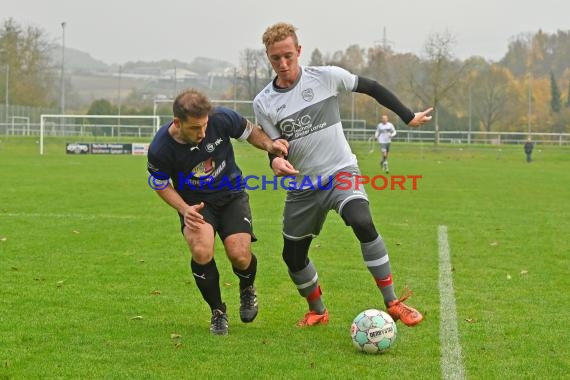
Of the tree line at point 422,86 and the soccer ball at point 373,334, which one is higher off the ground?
the tree line at point 422,86

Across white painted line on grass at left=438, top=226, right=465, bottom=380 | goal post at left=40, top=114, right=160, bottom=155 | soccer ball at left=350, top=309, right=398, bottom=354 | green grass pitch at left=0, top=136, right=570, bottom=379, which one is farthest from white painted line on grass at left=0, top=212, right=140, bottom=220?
goal post at left=40, top=114, right=160, bottom=155

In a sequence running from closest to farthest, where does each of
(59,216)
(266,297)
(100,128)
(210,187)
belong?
(210,187)
(266,297)
(59,216)
(100,128)

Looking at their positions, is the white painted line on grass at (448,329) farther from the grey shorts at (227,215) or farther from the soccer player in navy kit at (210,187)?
the grey shorts at (227,215)

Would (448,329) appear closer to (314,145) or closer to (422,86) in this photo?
(314,145)

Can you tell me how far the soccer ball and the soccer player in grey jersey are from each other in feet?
1.38

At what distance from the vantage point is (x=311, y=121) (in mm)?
6598

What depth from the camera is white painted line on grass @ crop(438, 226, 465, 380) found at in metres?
5.38

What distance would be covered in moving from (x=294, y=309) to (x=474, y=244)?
196 inches

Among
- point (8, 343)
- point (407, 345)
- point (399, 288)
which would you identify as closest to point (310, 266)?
point (407, 345)

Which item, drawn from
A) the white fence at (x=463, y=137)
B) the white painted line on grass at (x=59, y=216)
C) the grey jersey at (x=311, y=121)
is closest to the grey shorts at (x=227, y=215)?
the grey jersey at (x=311, y=121)

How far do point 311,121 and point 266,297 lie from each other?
2.07 meters

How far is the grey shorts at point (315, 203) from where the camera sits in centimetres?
650

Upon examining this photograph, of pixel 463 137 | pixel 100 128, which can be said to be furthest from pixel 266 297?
pixel 463 137

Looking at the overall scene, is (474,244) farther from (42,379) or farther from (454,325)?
(42,379)
